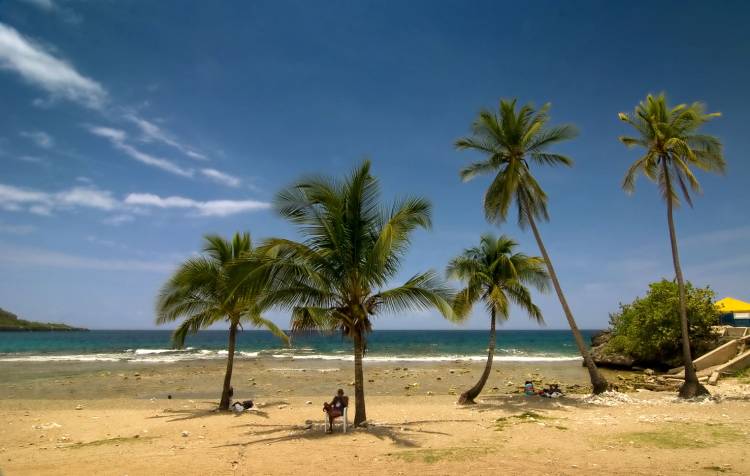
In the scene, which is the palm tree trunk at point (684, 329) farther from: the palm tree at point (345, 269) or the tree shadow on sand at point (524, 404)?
the palm tree at point (345, 269)

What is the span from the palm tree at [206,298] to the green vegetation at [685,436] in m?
11.6

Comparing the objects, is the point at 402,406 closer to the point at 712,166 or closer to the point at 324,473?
the point at 324,473

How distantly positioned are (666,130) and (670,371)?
16292 mm

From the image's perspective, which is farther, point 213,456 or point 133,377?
point 133,377

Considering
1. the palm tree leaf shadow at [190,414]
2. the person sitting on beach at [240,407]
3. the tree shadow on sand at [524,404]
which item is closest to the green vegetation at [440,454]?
the tree shadow on sand at [524,404]

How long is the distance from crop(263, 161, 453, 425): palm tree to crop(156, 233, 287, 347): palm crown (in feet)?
15.5

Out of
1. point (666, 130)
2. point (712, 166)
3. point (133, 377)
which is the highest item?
point (666, 130)

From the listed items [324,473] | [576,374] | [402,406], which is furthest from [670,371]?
[324,473]

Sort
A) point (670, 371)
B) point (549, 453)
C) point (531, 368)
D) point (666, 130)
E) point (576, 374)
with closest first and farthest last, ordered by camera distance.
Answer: point (549, 453) < point (666, 130) < point (670, 371) < point (576, 374) < point (531, 368)

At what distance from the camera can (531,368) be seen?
116 ft

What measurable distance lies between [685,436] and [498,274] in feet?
28.8

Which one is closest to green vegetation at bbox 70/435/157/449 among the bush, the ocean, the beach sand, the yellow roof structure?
the beach sand

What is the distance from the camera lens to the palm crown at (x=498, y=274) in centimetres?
1783

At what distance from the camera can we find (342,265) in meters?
12.0
